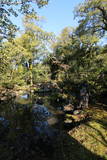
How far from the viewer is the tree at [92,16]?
10.1 meters

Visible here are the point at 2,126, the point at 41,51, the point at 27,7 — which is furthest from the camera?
the point at 41,51

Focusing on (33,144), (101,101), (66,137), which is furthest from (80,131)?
(101,101)

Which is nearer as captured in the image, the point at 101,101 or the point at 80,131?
the point at 80,131

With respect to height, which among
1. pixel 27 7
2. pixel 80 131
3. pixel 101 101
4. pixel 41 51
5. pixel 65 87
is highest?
pixel 41 51

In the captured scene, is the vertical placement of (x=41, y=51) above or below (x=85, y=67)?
above

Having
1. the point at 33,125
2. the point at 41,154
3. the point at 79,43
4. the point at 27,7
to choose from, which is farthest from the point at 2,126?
the point at 79,43

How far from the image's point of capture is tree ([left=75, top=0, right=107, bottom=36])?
10.1 m

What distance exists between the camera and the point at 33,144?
5.42 metres

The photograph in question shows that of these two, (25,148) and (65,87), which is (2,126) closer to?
(25,148)

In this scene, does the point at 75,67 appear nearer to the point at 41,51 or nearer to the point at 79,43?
the point at 79,43

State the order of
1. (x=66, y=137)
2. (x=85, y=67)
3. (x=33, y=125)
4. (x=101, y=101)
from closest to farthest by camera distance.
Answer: (x=66, y=137) → (x=33, y=125) → (x=85, y=67) → (x=101, y=101)

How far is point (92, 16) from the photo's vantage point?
1071 cm

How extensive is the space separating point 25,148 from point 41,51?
67.5ft

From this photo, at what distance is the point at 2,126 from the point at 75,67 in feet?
20.7
